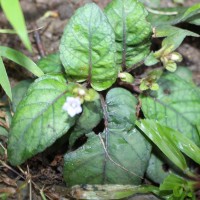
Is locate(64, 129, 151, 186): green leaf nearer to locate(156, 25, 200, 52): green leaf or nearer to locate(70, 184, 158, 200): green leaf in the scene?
locate(70, 184, 158, 200): green leaf

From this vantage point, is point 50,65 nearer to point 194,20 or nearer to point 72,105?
point 72,105

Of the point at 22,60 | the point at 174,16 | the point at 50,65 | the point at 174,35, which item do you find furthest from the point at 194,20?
the point at 22,60

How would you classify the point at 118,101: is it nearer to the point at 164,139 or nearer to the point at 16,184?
the point at 164,139

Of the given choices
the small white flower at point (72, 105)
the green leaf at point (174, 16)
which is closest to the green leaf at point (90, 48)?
the small white flower at point (72, 105)

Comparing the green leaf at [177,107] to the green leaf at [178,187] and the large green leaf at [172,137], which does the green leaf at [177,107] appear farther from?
the green leaf at [178,187]

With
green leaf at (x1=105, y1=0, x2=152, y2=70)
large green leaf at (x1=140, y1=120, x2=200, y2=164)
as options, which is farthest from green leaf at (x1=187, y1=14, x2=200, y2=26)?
large green leaf at (x1=140, y1=120, x2=200, y2=164)

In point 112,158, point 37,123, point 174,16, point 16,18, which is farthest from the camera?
point 174,16
